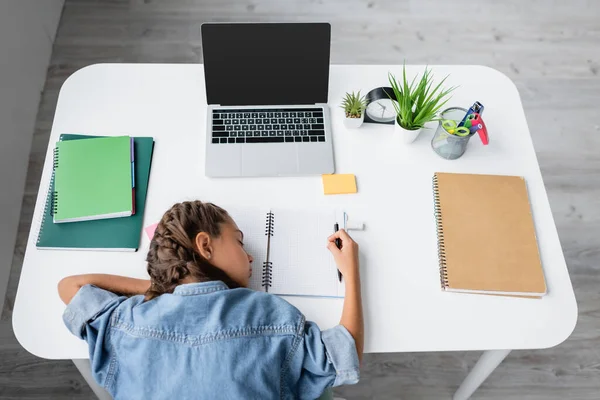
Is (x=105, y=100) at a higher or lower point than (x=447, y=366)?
higher

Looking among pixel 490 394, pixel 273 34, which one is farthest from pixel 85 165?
pixel 490 394

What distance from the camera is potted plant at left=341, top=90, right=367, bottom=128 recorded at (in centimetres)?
140

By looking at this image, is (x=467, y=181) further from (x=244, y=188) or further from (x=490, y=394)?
(x=490, y=394)

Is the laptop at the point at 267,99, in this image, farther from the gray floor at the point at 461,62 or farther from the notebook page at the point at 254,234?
the gray floor at the point at 461,62

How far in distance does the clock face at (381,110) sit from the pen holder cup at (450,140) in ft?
0.41

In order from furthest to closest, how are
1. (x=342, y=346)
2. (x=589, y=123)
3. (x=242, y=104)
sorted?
(x=589, y=123)
(x=242, y=104)
(x=342, y=346)

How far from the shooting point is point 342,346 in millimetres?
1082

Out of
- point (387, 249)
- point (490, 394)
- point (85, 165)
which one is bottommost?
point (490, 394)

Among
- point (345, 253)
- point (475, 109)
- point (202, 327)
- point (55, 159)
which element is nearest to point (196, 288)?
point (202, 327)

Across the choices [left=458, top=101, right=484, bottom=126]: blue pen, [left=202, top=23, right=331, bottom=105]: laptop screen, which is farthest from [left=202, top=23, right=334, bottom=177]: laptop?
[left=458, top=101, right=484, bottom=126]: blue pen

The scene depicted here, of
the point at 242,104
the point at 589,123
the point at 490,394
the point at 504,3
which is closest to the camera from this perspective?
the point at 242,104

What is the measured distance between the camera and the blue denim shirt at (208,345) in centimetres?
99

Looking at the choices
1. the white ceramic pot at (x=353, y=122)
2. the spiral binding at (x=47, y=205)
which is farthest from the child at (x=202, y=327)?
the white ceramic pot at (x=353, y=122)

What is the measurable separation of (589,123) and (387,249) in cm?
161
